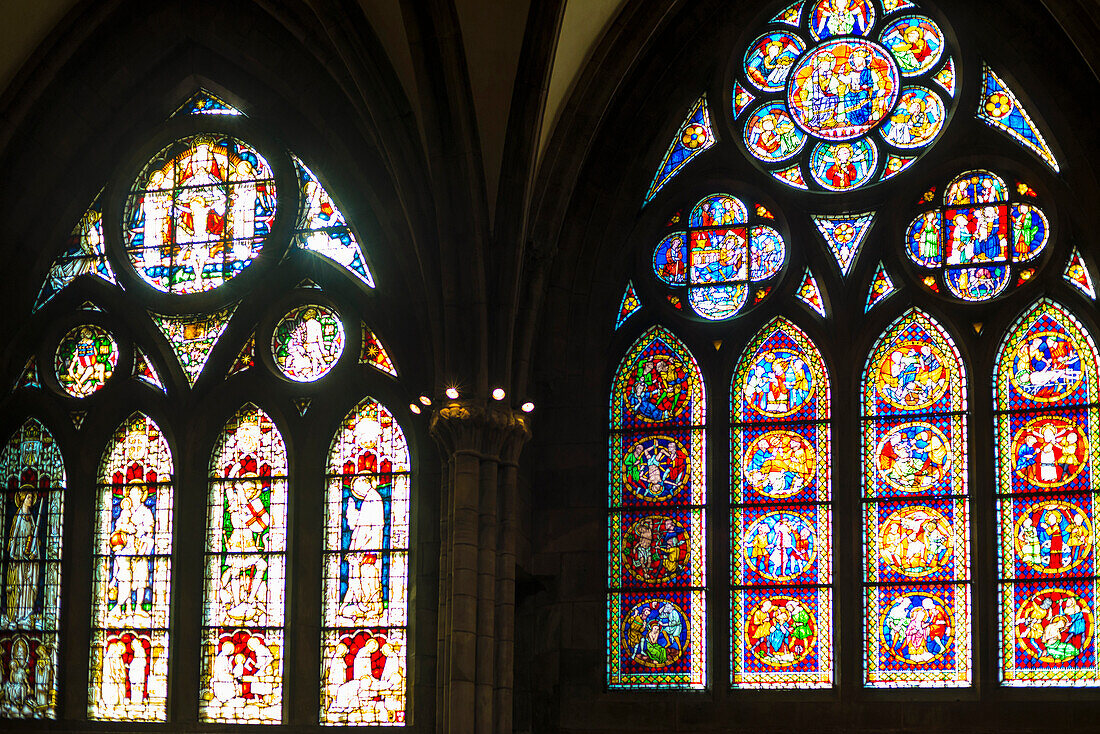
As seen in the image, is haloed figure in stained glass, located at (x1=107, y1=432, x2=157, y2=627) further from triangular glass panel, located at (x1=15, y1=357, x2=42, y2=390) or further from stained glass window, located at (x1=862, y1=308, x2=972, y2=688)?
stained glass window, located at (x1=862, y1=308, x2=972, y2=688)

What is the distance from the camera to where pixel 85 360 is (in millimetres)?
17125

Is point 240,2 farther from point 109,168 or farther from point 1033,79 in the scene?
point 1033,79

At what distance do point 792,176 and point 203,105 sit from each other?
528 cm

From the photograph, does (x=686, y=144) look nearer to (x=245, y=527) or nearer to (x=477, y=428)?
(x=477, y=428)

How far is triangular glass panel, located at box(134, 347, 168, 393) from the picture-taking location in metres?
17.0

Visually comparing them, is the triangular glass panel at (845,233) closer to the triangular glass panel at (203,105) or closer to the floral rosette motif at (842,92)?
the floral rosette motif at (842,92)

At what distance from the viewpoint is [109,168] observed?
57.1 feet

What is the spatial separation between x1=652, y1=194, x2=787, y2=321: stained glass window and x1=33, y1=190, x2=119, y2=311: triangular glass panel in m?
4.93

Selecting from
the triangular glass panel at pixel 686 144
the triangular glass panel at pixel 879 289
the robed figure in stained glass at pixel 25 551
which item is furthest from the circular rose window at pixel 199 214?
the triangular glass panel at pixel 879 289

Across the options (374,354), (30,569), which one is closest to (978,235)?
(374,354)

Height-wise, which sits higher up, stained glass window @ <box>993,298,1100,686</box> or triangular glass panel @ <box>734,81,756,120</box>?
triangular glass panel @ <box>734,81,756,120</box>

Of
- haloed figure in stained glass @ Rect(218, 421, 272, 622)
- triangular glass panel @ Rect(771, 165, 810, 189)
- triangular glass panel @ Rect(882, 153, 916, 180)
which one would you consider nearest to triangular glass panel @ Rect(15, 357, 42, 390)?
haloed figure in stained glass @ Rect(218, 421, 272, 622)

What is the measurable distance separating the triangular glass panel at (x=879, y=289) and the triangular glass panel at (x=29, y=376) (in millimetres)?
7206

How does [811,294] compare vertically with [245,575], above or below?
above
